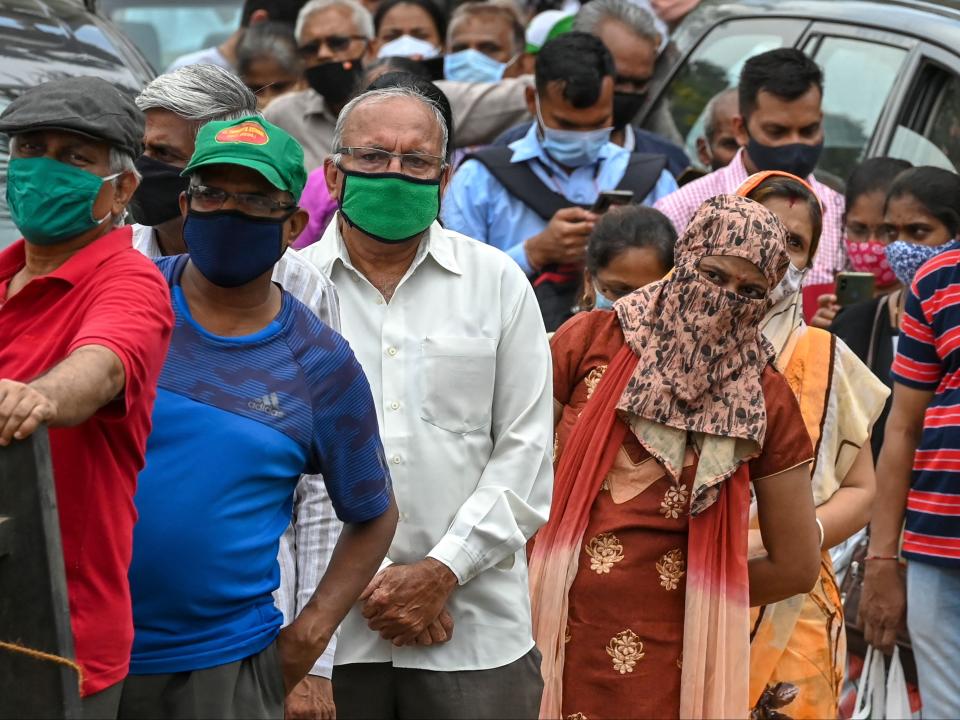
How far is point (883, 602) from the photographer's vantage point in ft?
17.5

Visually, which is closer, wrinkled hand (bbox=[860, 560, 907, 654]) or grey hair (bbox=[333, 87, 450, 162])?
grey hair (bbox=[333, 87, 450, 162])

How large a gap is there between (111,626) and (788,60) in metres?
4.14

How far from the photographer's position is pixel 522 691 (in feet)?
13.0

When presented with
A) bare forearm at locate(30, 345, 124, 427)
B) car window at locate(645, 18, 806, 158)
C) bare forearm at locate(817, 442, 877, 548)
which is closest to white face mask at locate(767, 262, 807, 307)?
bare forearm at locate(817, 442, 877, 548)

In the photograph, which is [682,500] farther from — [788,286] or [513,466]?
[788,286]

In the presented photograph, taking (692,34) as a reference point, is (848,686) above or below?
below

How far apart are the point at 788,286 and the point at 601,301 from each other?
24.8 inches

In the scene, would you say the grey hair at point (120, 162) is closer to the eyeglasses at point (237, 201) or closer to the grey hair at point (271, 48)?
the eyeglasses at point (237, 201)

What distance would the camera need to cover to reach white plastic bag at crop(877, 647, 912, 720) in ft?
17.8

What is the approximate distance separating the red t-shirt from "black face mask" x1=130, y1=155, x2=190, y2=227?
102 cm

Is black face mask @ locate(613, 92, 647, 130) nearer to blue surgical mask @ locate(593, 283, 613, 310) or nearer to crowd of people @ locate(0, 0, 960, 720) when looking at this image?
crowd of people @ locate(0, 0, 960, 720)

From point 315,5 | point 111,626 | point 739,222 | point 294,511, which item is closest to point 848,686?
point 739,222

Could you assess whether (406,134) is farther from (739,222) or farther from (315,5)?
(315,5)

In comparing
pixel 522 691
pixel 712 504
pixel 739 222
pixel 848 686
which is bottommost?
pixel 848 686
